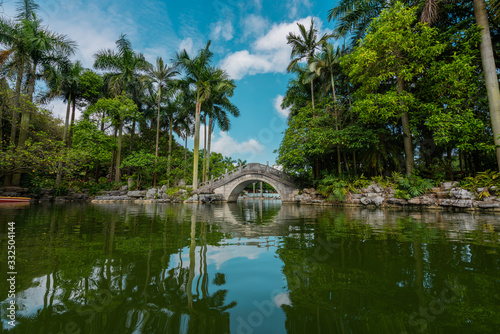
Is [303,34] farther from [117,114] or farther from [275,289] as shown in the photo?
[275,289]

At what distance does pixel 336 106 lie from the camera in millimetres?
15523

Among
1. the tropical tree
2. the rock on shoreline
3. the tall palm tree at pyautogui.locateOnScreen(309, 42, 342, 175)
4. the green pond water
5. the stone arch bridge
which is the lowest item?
the green pond water

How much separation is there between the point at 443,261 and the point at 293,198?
1672 cm

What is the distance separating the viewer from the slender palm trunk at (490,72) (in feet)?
30.5

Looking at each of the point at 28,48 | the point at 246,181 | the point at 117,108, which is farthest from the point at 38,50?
the point at 246,181

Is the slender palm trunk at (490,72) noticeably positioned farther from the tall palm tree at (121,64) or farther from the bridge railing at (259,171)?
the tall palm tree at (121,64)

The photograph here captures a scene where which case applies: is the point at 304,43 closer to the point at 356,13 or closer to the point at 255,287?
the point at 356,13

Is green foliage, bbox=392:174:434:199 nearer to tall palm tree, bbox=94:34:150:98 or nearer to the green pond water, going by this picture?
the green pond water

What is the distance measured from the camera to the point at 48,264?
2.52 meters

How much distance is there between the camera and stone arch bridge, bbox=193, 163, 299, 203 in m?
20.0

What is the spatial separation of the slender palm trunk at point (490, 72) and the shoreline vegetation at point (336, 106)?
48 millimetres

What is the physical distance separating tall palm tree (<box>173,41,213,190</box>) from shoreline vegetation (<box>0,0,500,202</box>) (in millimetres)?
122

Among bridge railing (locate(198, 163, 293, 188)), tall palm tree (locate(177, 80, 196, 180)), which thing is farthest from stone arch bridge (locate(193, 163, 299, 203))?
tall palm tree (locate(177, 80, 196, 180))

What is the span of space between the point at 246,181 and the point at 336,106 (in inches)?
432
